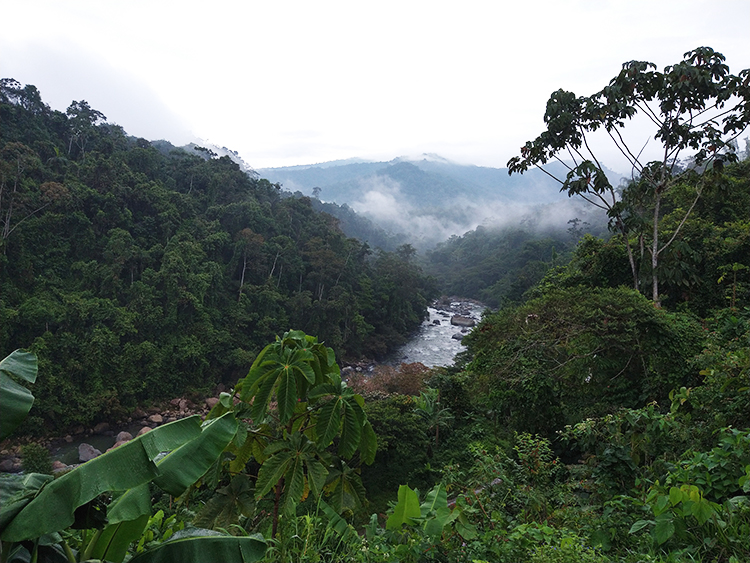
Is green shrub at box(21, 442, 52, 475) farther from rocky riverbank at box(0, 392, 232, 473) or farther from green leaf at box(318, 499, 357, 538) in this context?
green leaf at box(318, 499, 357, 538)

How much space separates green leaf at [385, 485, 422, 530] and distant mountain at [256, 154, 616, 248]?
68.2 metres

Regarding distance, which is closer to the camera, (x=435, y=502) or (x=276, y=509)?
(x=435, y=502)

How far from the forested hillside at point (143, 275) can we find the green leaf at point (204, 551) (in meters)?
16.2

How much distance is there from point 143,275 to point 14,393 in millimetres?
19337

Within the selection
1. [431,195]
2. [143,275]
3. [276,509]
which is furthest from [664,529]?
[431,195]

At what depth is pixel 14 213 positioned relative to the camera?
17062mm

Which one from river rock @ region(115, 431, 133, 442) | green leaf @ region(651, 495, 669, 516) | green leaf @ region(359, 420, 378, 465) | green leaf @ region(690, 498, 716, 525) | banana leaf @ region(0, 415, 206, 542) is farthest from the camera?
river rock @ region(115, 431, 133, 442)

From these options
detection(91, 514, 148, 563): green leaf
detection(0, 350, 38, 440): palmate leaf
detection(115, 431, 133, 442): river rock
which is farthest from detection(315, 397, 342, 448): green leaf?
detection(115, 431, 133, 442): river rock

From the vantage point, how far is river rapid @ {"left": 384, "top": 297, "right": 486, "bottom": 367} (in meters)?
23.6

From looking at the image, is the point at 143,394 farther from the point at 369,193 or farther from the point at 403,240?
the point at 369,193

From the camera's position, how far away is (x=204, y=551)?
1.49 metres

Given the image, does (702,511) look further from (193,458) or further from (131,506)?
(131,506)

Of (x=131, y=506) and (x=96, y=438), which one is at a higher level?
(x=131, y=506)

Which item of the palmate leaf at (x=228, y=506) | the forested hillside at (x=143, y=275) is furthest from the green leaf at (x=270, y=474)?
the forested hillside at (x=143, y=275)
